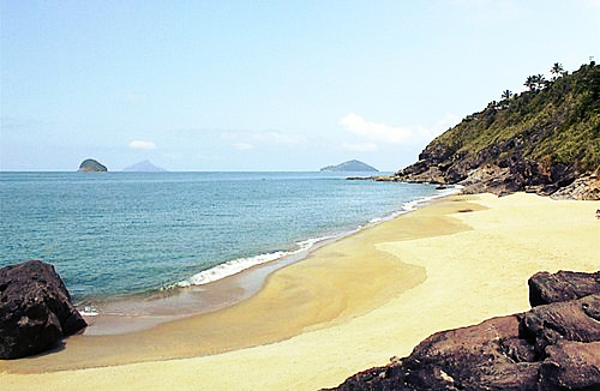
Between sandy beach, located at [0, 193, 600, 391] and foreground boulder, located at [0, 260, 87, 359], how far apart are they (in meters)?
0.53

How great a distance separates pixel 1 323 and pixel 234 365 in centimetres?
782

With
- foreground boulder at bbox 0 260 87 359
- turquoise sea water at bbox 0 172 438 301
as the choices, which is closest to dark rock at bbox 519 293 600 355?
foreground boulder at bbox 0 260 87 359

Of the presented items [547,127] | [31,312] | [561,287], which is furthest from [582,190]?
[31,312]

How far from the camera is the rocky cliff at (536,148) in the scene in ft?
194

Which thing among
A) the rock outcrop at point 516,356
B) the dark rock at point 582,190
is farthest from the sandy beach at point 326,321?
the dark rock at point 582,190

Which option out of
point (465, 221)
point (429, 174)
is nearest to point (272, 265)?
point (465, 221)

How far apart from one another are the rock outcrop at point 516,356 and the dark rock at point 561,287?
3cm

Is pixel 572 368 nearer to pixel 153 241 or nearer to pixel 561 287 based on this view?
pixel 561 287

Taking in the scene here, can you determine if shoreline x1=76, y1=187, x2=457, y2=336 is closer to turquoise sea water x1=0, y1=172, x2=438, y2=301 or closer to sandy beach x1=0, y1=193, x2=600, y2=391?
turquoise sea water x1=0, y1=172, x2=438, y2=301

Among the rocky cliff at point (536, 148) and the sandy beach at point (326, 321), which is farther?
the rocky cliff at point (536, 148)

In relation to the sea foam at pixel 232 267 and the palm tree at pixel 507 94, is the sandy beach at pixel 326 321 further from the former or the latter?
the palm tree at pixel 507 94

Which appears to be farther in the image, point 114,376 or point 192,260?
point 192,260

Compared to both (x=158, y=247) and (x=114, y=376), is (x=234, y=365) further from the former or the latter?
(x=158, y=247)

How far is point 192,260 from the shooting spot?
96.5ft
